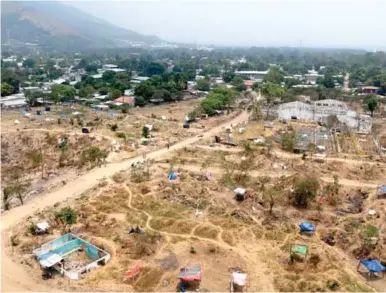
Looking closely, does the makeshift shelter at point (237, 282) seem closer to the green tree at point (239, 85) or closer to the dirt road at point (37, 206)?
the dirt road at point (37, 206)

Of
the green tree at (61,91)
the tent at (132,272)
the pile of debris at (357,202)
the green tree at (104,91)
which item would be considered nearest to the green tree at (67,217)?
the tent at (132,272)

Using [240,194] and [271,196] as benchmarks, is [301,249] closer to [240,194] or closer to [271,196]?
[271,196]

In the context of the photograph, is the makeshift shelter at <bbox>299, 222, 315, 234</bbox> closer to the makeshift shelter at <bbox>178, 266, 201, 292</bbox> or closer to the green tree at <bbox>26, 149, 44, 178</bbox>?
the makeshift shelter at <bbox>178, 266, 201, 292</bbox>

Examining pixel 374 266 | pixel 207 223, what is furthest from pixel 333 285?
pixel 207 223

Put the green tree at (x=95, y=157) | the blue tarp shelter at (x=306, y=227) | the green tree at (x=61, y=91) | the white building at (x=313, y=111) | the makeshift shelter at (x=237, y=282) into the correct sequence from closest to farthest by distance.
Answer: the makeshift shelter at (x=237, y=282) → the blue tarp shelter at (x=306, y=227) → the green tree at (x=95, y=157) → the white building at (x=313, y=111) → the green tree at (x=61, y=91)

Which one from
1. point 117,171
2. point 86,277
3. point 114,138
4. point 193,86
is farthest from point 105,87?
point 86,277

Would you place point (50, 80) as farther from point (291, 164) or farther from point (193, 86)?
point (291, 164)

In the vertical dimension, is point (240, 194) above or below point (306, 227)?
above
